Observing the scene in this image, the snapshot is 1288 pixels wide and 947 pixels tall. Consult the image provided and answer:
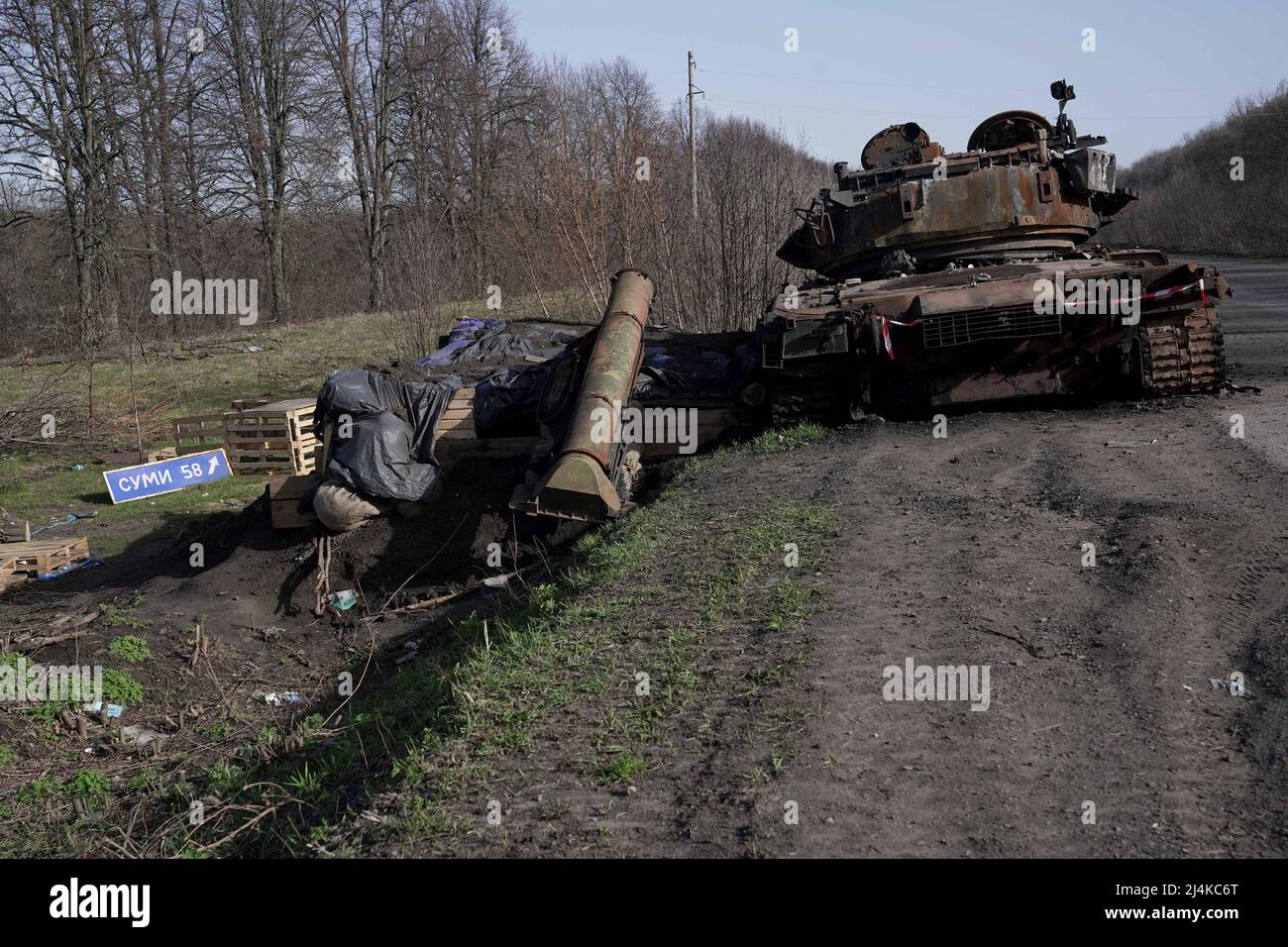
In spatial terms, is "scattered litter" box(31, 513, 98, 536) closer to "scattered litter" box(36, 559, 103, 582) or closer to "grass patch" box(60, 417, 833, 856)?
"scattered litter" box(36, 559, 103, 582)

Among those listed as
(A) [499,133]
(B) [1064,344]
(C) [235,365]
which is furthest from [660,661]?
(A) [499,133]

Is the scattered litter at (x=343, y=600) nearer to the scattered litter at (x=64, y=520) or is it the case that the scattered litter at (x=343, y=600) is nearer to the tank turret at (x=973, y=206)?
the scattered litter at (x=64, y=520)

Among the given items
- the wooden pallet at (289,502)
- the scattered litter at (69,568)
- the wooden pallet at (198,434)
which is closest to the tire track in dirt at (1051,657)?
the wooden pallet at (289,502)

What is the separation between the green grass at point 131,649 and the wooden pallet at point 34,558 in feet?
11.2

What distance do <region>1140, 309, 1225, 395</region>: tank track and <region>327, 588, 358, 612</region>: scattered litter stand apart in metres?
6.74

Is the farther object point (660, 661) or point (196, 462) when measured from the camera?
point (196, 462)

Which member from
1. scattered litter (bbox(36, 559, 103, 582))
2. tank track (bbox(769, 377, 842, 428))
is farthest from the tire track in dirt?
scattered litter (bbox(36, 559, 103, 582))

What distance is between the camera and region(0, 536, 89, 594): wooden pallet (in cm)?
1018

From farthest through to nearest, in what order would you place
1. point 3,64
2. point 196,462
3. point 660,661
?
point 3,64
point 196,462
point 660,661

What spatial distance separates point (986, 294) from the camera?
8945 mm

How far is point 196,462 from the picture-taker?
47.6ft

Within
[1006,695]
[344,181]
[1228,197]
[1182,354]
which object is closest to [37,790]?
[1006,695]

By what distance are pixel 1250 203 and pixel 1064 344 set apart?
33934 millimetres

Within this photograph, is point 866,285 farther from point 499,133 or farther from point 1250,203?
point 1250,203
